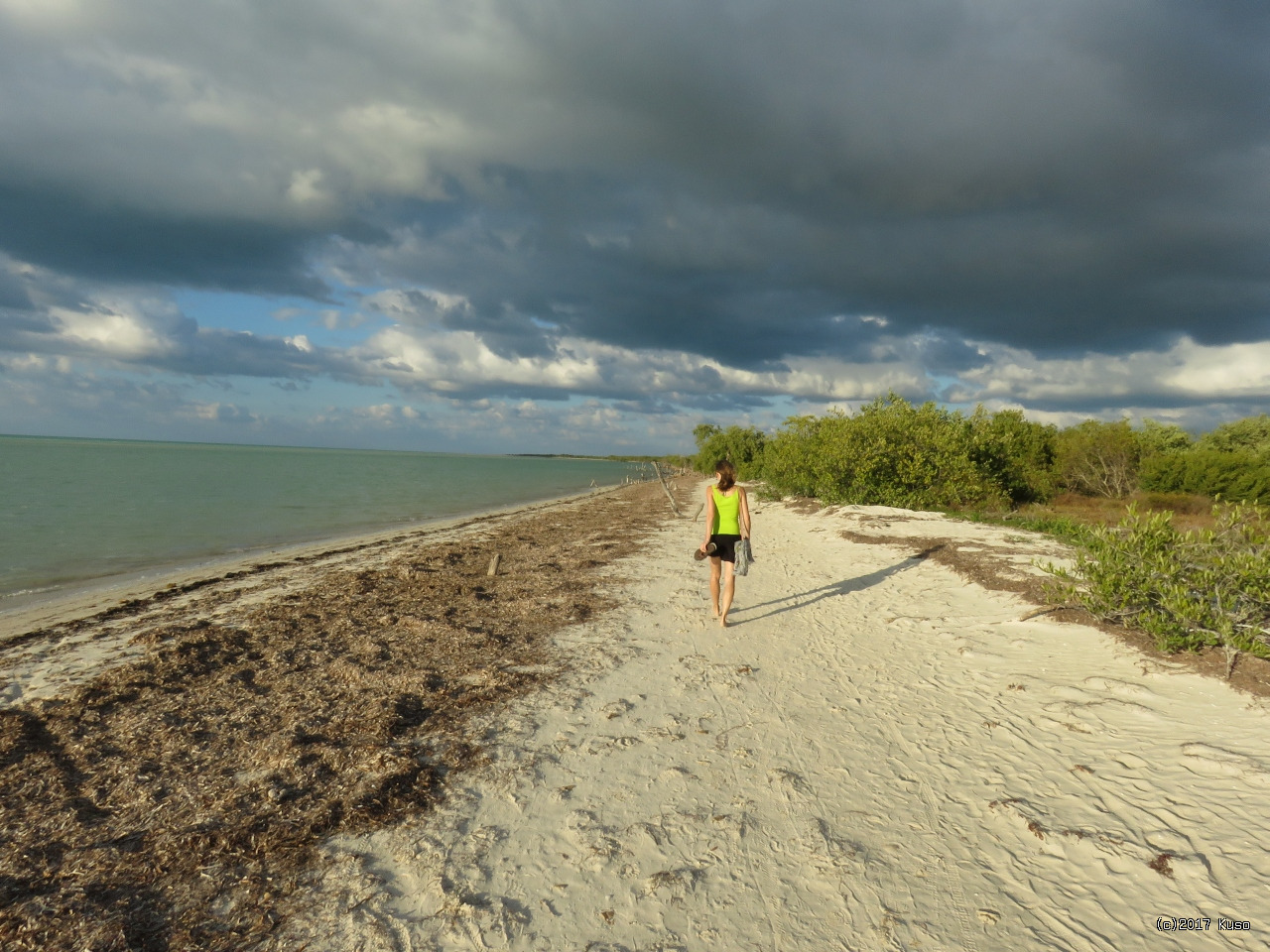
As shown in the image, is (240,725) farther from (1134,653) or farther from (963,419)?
(963,419)

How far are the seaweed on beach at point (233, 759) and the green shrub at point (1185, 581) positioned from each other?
280 inches

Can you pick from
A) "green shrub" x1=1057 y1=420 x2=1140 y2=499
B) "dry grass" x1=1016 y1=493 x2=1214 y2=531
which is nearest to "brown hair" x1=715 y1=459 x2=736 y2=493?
"dry grass" x1=1016 y1=493 x2=1214 y2=531

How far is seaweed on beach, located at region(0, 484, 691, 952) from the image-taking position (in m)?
3.34

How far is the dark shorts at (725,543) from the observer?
26.6ft

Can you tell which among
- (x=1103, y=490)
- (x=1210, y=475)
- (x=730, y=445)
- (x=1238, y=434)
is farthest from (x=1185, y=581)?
(x=730, y=445)

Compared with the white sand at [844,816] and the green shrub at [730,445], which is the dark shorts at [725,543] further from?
the green shrub at [730,445]

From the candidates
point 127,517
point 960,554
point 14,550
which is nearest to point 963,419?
point 960,554

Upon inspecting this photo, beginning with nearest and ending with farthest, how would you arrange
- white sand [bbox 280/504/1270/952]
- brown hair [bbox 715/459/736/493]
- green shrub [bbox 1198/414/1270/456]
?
white sand [bbox 280/504/1270/952] → brown hair [bbox 715/459/736/493] → green shrub [bbox 1198/414/1270/456]

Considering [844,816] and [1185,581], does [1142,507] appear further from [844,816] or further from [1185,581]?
[844,816]

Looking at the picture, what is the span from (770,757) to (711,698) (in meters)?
1.27

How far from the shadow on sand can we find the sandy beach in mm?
899

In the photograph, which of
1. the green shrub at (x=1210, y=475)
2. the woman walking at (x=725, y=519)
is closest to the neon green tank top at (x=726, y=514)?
the woman walking at (x=725, y=519)

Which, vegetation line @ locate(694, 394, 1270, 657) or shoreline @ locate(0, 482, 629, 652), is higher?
vegetation line @ locate(694, 394, 1270, 657)

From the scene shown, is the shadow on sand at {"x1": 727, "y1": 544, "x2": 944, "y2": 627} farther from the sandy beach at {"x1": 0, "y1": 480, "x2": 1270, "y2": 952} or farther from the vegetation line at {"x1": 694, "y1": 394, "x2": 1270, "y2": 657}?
the vegetation line at {"x1": 694, "y1": 394, "x2": 1270, "y2": 657}
